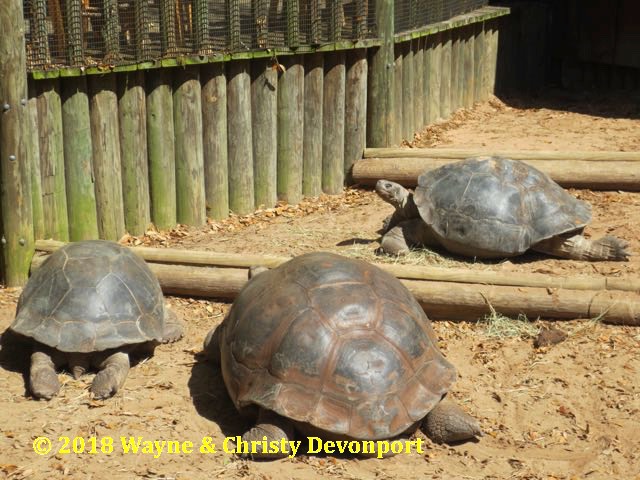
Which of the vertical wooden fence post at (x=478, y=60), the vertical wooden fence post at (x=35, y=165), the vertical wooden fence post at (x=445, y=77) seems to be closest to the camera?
the vertical wooden fence post at (x=35, y=165)

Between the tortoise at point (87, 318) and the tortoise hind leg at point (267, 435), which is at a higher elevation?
the tortoise at point (87, 318)

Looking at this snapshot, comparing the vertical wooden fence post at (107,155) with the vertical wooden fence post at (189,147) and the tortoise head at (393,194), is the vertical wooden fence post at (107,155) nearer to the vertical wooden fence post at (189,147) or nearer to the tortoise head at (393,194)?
the vertical wooden fence post at (189,147)

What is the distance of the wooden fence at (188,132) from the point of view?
716 cm

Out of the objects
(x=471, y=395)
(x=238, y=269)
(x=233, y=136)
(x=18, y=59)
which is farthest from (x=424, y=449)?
(x=233, y=136)

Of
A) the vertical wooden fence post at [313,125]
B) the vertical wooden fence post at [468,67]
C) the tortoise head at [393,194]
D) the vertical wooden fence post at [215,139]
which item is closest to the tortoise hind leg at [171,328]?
the vertical wooden fence post at [215,139]

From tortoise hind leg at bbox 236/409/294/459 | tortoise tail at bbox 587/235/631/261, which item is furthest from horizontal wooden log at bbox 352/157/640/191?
tortoise hind leg at bbox 236/409/294/459

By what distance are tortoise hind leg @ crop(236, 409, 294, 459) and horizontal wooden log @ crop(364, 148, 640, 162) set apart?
5.40m

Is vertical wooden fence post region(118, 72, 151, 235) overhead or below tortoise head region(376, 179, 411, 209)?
overhead

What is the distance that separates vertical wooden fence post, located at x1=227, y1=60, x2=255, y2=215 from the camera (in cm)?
881

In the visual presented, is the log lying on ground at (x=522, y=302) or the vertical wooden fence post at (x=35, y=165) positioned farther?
the vertical wooden fence post at (x=35, y=165)

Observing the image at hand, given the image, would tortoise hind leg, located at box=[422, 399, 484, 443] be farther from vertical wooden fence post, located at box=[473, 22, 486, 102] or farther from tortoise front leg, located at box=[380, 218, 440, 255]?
vertical wooden fence post, located at box=[473, 22, 486, 102]

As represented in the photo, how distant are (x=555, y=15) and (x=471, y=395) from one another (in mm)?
12112

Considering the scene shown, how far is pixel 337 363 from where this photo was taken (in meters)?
4.91

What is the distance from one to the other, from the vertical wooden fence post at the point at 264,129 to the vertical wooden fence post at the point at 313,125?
1.45ft
